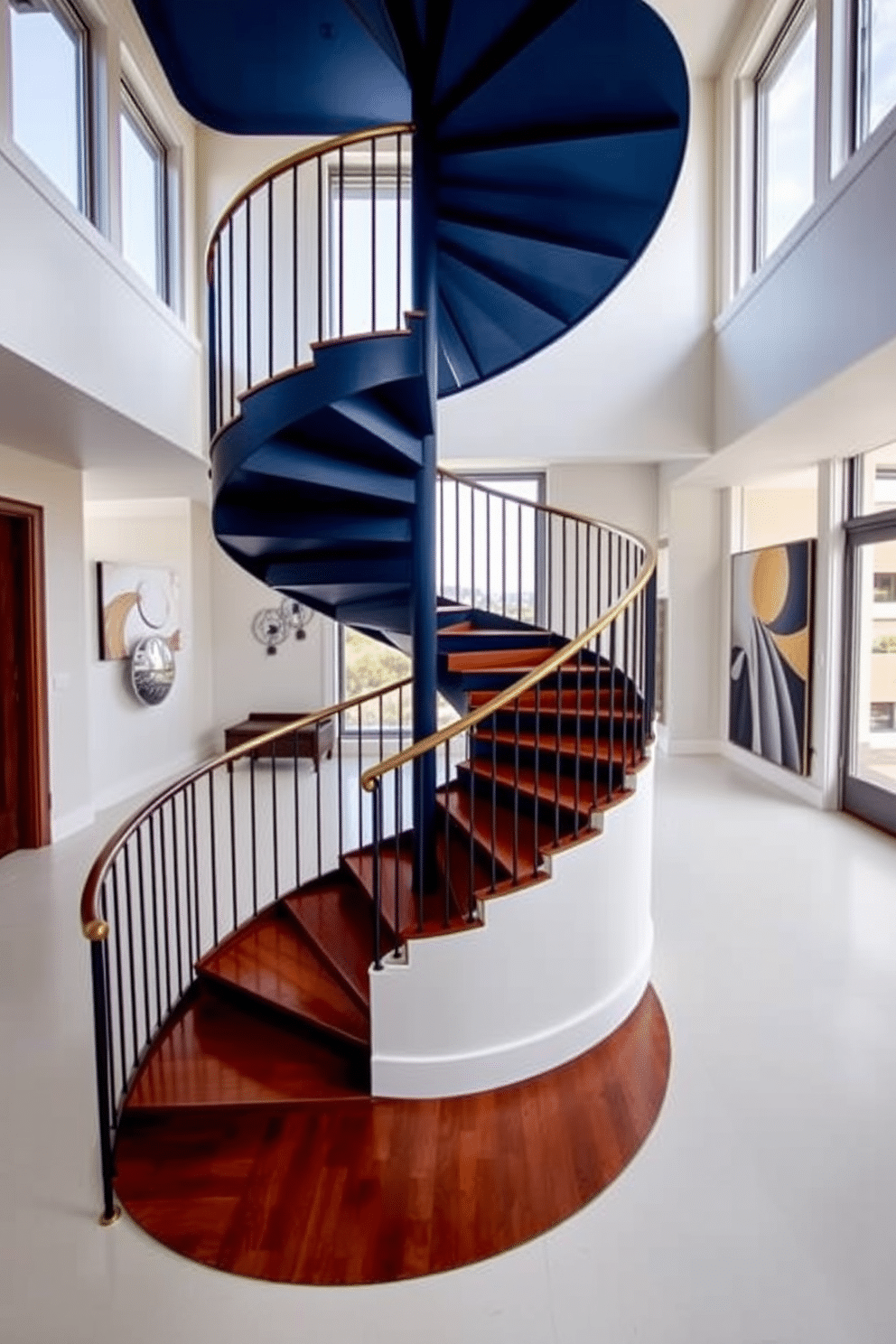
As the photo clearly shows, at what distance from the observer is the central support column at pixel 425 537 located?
9.39 feet

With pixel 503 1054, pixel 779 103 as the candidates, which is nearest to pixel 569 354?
pixel 779 103

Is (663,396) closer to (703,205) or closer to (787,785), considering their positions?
(703,205)

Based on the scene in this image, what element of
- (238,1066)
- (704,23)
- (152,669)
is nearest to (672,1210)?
(238,1066)

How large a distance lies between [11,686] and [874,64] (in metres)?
6.32

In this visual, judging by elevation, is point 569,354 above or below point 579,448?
above

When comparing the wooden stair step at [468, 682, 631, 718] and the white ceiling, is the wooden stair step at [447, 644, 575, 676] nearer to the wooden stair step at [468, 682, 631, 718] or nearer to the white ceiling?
the wooden stair step at [468, 682, 631, 718]

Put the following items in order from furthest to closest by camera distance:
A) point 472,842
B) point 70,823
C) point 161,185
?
point 161,185
point 70,823
point 472,842

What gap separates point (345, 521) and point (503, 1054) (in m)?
2.12

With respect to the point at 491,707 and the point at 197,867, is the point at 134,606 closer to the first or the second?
the point at 197,867

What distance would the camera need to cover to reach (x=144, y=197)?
4.96m

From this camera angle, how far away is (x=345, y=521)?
2.96m

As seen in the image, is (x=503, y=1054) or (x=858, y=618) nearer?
(x=503, y=1054)

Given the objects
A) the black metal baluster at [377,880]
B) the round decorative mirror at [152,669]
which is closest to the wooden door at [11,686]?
the round decorative mirror at [152,669]

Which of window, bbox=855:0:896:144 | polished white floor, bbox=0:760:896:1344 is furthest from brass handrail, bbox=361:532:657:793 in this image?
window, bbox=855:0:896:144
